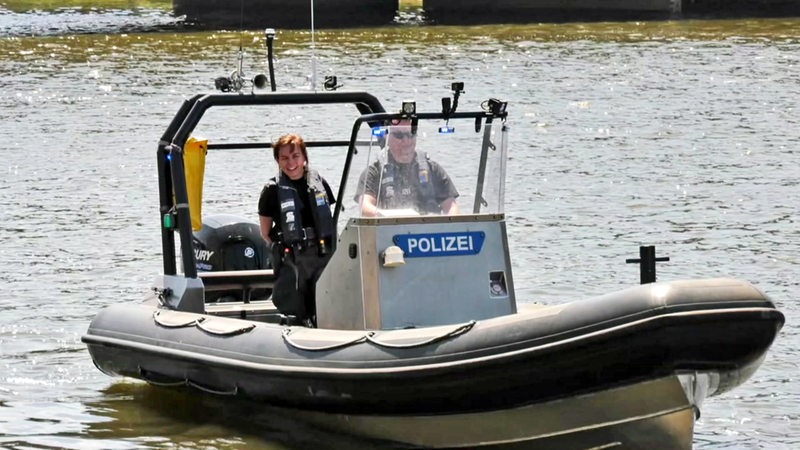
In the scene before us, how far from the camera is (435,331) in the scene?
7020mm

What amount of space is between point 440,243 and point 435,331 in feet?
2.46

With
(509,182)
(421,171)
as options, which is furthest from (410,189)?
(509,182)

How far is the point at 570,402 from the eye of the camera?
673 centimetres

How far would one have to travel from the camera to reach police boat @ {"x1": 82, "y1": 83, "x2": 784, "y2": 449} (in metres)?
6.45

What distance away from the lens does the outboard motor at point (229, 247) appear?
9.62 m

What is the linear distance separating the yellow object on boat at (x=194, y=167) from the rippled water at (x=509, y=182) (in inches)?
44.2

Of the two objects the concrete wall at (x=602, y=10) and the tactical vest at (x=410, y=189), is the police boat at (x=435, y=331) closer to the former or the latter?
the tactical vest at (x=410, y=189)

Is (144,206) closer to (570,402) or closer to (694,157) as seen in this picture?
(694,157)

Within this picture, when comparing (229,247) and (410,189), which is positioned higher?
(410,189)

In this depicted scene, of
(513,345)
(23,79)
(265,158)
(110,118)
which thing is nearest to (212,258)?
(513,345)

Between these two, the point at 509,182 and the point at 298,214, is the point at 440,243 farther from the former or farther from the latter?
the point at 509,182

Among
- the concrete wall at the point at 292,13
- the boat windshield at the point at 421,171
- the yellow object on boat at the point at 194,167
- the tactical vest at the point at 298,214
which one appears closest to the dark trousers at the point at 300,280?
the tactical vest at the point at 298,214

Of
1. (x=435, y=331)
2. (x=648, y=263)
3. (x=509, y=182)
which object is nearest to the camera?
(x=648, y=263)

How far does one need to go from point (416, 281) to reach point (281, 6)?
3585 cm
